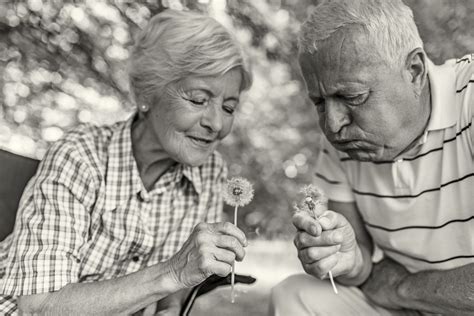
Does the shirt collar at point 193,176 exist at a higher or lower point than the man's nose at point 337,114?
lower

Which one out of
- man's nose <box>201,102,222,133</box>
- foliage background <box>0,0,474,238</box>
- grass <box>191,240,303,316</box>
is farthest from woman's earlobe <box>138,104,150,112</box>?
foliage background <box>0,0,474,238</box>

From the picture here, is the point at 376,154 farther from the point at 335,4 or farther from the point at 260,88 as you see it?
the point at 260,88

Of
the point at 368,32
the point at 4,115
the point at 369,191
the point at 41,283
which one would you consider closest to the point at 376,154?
the point at 369,191

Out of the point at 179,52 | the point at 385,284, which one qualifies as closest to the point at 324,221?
the point at 385,284

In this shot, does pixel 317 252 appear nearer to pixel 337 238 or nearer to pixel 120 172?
pixel 337 238

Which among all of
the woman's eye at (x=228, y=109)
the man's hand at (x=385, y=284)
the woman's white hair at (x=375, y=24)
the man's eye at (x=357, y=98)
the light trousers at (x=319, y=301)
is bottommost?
the light trousers at (x=319, y=301)

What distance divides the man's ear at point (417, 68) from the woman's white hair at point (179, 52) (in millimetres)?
559

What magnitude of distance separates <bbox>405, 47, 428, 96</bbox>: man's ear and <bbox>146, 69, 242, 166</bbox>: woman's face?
1.88 ft

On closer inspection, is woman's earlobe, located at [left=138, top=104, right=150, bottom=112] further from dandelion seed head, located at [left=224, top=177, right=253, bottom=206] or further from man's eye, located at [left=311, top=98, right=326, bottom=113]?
man's eye, located at [left=311, top=98, right=326, bottom=113]

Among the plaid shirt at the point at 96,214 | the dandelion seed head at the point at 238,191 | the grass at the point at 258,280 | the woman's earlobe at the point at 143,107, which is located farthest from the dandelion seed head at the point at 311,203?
the grass at the point at 258,280

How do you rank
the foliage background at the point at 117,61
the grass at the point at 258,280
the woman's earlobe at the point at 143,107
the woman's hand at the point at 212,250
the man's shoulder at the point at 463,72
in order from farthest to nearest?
the foliage background at the point at 117,61
the grass at the point at 258,280
the woman's earlobe at the point at 143,107
the man's shoulder at the point at 463,72
the woman's hand at the point at 212,250

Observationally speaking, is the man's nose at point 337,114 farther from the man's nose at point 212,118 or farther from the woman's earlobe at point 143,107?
the woman's earlobe at point 143,107

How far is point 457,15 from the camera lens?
3.77 meters

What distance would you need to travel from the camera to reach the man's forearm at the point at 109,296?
180cm
